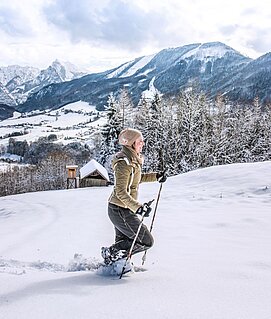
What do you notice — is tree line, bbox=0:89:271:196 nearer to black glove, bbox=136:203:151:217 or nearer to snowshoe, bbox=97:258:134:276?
snowshoe, bbox=97:258:134:276

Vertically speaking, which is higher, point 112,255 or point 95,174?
point 112,255

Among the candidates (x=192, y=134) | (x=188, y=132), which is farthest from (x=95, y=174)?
(x=192, y=134)

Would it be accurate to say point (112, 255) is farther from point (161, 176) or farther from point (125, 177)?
point (161, 176)

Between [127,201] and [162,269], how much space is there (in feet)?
3.84

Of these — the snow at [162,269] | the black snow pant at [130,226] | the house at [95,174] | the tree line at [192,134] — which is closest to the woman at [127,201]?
the black snow pant at [130,226]

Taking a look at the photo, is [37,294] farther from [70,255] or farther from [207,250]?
[207,250]

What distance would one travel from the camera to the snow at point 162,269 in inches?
139

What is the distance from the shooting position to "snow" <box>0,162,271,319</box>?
352 centimetres

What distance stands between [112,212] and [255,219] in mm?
5289

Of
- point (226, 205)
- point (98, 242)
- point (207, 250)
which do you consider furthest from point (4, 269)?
point (226, 205)

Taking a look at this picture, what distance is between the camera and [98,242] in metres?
7.87

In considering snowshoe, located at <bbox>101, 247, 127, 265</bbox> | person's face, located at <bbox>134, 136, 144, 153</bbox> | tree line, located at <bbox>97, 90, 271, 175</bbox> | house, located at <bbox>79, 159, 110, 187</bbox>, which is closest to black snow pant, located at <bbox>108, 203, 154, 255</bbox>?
snowshoe, located at <bbox>101, 247, 127, 265</bbox>

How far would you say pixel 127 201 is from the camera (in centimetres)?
457

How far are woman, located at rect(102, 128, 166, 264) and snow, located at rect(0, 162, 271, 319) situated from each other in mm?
411
